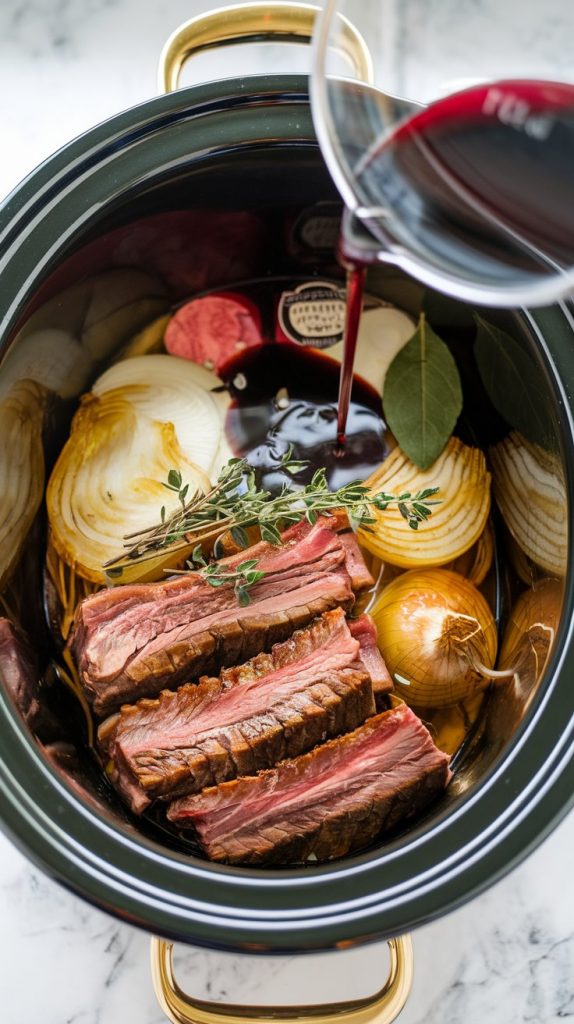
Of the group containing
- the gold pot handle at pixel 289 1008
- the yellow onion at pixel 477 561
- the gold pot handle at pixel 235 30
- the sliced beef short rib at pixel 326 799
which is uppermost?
the gold pot handle at pixel 235 30

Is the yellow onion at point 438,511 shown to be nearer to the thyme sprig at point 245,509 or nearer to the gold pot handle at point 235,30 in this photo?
the thyme sprig at point 245,509

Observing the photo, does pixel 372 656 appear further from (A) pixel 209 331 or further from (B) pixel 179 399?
(A) pixel 209 331

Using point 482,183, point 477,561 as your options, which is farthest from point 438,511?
point 482,183

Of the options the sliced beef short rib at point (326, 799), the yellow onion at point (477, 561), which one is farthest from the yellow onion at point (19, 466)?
the yellow onion at point (477, 561)

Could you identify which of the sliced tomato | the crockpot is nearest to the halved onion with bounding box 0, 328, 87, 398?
the crockpot

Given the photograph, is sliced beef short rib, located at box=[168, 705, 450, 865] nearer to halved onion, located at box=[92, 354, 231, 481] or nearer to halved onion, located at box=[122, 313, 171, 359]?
halved onion, located at box=[92, 354, 231, 481]
